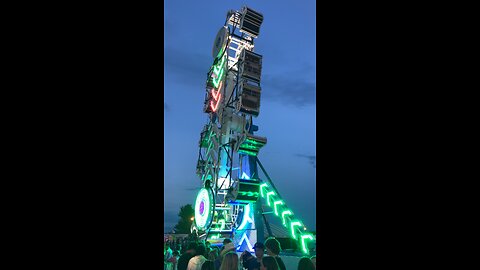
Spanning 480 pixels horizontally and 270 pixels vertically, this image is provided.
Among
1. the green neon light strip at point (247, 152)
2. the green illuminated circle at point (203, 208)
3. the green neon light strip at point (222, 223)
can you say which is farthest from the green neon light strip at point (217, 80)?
the green neon light strip at point (222, 223)

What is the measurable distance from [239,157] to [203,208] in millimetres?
3135

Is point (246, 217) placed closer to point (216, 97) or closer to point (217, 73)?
point (216, 97)

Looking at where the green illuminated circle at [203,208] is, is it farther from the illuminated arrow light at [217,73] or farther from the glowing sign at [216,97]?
the illuminated arrow light at [217,73]

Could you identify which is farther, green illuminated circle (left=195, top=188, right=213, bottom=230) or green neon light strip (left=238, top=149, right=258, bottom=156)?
green illuminated circle (left=195, top=188, right=213, bottom=230)

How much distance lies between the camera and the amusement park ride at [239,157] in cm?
1434

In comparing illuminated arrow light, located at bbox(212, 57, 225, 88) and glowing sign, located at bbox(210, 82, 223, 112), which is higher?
illuminated arrow light, located at bbox(212, 57, 225, 88)

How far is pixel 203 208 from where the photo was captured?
1598cm

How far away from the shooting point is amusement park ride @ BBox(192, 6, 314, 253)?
565 inches

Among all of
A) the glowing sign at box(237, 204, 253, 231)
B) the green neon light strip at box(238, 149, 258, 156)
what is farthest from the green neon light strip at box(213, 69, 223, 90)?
the glowing sign at box(237, 204, 253, 231)

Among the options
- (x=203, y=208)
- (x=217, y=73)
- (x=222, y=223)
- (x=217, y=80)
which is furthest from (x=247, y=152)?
(x=217, y=73)

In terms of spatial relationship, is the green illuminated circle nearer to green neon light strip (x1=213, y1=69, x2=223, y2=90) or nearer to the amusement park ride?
the amusement park ride
